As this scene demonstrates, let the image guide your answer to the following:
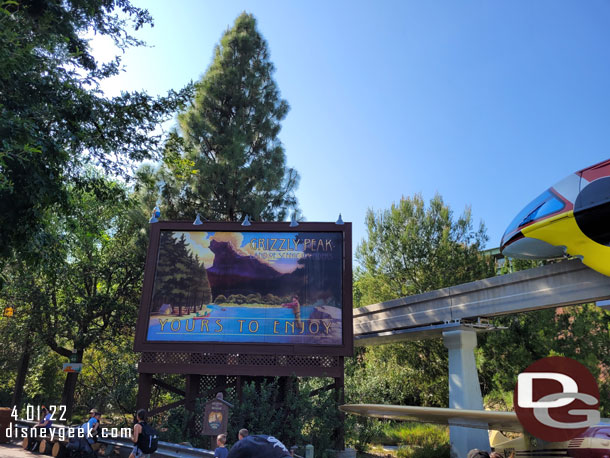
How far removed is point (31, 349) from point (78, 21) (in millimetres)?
19331

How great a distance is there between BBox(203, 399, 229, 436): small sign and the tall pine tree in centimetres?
1348

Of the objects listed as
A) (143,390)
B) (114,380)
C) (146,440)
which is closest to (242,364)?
(143,390)

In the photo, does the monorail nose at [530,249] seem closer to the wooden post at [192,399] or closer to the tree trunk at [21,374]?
the wooden post at [192,399]

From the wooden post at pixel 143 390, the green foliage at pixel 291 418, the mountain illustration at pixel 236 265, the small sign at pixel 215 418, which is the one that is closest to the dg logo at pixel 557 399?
the small sign at pixel 215 418

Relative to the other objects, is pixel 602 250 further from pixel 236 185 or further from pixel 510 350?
pixel 236 185

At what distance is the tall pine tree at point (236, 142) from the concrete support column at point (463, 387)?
13135 millimetres

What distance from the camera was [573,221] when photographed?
1117cm

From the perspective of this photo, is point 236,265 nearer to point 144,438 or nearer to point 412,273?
point 144,438

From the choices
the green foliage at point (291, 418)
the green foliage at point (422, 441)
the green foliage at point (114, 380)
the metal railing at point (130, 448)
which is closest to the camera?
the metal railing at point (130, 448)

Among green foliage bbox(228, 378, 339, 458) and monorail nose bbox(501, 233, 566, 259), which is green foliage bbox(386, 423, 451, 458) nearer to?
green foliage bbox(228, 378, 339, 458)

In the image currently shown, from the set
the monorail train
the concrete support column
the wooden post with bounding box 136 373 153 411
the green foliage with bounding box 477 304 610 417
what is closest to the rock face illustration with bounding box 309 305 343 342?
the concrete support column

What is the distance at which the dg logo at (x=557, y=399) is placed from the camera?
568 cm

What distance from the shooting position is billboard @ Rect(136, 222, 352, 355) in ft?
51.6

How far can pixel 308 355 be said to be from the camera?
1534cm
